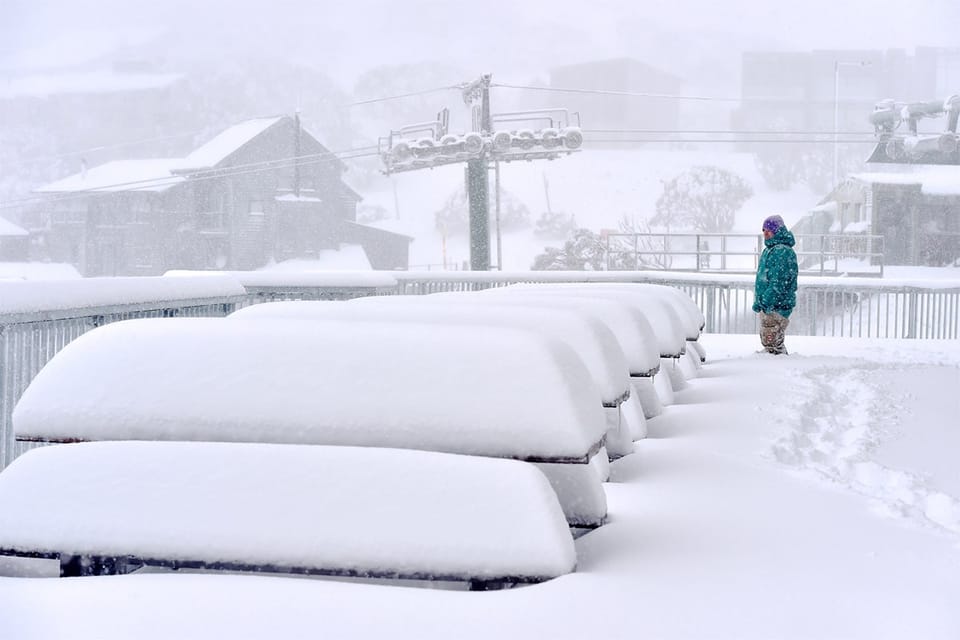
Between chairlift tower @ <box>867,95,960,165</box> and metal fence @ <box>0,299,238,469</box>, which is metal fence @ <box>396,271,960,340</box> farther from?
chairlift tower @ <box>867,95,960,165</box>

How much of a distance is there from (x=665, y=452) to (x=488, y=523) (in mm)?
2843

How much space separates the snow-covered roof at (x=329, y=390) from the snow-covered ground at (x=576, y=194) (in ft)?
274

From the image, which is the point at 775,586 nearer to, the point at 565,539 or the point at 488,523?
the point at 565,539

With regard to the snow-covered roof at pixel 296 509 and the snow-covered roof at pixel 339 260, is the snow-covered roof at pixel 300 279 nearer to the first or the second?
the snow-covered roof at pixel 296 509

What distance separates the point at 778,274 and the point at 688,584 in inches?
371

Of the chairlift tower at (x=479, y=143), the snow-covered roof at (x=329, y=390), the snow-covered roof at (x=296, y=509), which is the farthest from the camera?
the chairlift tower at (x=479, y=143)

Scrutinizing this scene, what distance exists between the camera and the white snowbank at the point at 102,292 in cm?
685

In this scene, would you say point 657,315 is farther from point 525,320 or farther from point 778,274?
point 778,274

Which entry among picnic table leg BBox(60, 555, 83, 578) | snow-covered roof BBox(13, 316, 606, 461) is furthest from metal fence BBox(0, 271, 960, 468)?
picnic table leg BBox(60, 555, 83, 578)

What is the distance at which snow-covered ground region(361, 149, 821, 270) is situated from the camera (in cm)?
9519

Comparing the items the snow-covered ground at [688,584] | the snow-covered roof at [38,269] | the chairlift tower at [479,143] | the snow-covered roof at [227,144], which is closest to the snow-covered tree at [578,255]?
the chairlift tower at [479,143]

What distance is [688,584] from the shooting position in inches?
124

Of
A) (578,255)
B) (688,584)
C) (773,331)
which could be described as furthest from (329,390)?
(578,255)

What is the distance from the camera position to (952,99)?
4478 cm
